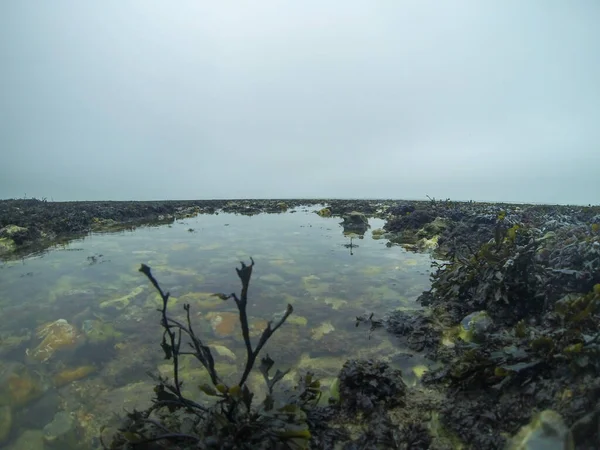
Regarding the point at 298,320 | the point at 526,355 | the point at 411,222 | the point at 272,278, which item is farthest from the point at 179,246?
the point at 411,222

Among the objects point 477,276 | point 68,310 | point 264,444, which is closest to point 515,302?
point 477,276

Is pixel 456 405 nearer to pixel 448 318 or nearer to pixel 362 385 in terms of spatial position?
pixel 362 385

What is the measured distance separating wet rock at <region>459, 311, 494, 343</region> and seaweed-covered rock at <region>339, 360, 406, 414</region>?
1.01m

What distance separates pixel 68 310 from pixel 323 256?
531 centimetres

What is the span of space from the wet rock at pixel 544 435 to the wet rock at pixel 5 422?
3.18m

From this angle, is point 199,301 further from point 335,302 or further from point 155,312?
point 335,302

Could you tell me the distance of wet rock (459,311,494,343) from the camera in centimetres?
298

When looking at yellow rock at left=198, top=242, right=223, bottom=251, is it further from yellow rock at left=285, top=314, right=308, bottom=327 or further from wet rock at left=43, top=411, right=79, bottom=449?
wet rock at left=43, top=411, right=79, bottom=449

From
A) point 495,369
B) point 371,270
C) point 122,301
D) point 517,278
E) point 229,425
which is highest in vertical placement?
point 517,278

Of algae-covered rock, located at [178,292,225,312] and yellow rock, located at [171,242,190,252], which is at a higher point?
yellow rock, located at [171,242,190,252]

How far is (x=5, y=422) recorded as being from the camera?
7.09 feet

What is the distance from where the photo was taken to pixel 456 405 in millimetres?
2074

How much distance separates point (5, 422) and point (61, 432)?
0.45 meters

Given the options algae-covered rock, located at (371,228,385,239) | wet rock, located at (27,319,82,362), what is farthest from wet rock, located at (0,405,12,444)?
algae-covered rock, located at (371,228,385,239)
